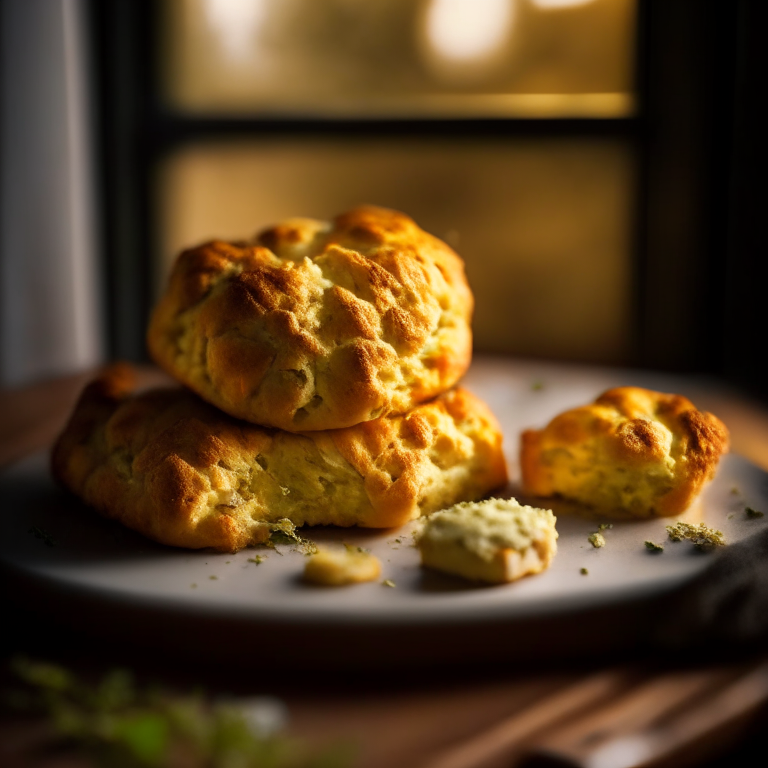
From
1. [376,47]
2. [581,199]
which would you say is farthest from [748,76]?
[376,47]

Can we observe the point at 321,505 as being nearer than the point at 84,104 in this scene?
Yes

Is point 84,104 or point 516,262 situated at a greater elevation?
point 84,104

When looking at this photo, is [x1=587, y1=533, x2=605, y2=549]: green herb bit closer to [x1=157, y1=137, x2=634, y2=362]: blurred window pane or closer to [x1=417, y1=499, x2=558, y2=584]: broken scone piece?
[x1=417, y1=499, x2=558, y2=584]: broken scone piece

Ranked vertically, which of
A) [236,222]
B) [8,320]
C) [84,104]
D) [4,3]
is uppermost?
[4,3]

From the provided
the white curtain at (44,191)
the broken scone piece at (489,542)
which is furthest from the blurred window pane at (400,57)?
the broken scone piece at (489,542)

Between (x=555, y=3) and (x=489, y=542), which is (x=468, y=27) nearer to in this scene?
(x=555, y=3)

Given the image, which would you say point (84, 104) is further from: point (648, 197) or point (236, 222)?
point (648, 197)

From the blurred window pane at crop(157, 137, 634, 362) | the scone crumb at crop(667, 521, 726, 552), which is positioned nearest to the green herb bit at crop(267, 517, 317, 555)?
the scone crumb at crop(667, 521, 726, 552)

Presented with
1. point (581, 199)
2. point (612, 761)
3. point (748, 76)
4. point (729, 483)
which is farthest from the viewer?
point (581, 199)

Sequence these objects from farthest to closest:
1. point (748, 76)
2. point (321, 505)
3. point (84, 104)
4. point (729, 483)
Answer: point (84, 104) → point (748, 76) → point (729, 483) → point (321, 505)
